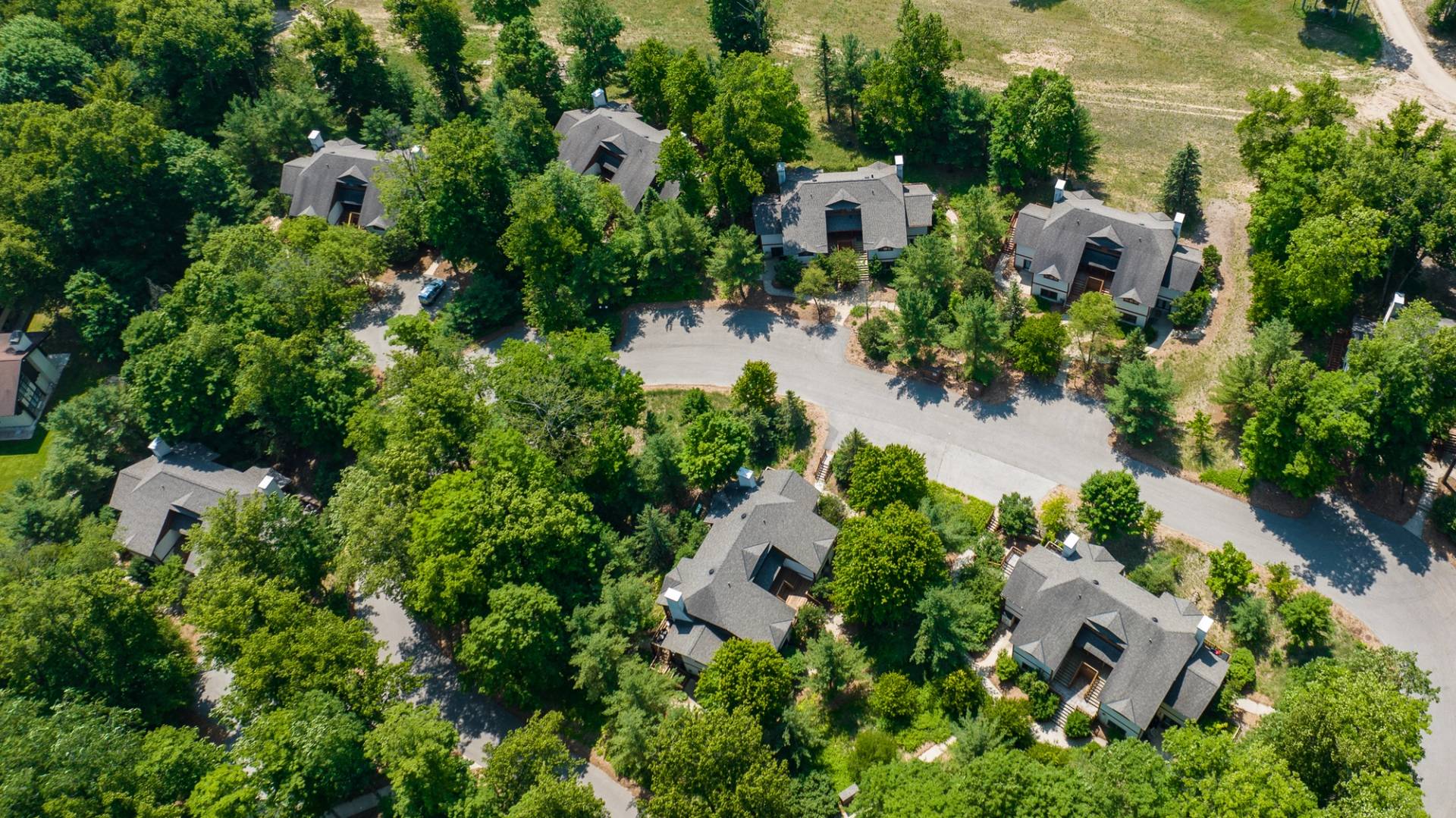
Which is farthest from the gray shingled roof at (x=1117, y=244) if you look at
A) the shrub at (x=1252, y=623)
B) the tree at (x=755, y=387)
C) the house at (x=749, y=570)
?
the house at (x=749, y=570)

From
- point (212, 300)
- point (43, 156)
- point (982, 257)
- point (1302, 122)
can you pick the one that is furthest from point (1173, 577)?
point (43, 156)

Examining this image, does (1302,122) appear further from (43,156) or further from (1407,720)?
(43,156)

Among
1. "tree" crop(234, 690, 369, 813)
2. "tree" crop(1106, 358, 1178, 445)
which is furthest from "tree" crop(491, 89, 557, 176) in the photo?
"tree" crop(1106, 358, 1178, 445)

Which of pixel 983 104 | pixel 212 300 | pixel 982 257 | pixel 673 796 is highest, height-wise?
pixel 983 104

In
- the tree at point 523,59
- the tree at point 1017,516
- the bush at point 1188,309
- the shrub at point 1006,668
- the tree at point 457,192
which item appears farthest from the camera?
the tree at point 523,59

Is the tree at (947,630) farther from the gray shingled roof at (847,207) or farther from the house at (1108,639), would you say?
the gray shingled roof at (847,207)
